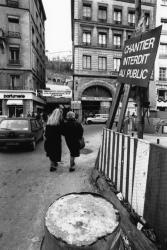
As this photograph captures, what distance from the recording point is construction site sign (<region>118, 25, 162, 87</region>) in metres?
3.18

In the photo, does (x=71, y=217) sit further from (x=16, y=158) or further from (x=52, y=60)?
(x=52, y=60)

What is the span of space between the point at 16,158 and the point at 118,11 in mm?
31622

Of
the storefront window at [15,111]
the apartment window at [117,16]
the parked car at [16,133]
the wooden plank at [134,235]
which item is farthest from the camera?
the apartment window at [117,16]

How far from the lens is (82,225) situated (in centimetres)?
169

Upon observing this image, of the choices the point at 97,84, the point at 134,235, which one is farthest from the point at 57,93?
the point at 134,235

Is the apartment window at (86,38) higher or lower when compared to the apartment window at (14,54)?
higher

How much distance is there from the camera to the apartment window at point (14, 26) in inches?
989

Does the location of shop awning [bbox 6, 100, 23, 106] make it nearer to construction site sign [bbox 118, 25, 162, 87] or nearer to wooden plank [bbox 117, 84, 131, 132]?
construction site sign [bbox 118, 25, 162, 87]

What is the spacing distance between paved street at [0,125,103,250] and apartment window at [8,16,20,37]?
929 inches

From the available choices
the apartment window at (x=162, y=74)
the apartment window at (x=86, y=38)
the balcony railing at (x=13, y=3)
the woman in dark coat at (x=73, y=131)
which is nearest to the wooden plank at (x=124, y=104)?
the woman in dark coat at (x=73, y=131)

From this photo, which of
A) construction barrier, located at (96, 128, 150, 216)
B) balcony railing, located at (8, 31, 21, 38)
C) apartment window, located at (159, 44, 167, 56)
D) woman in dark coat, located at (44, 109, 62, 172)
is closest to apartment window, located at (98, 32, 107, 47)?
apartment window, located at (159, 44, 167, 56)

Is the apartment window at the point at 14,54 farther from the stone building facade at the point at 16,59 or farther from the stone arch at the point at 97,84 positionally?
the stone arch at the point at 97,84

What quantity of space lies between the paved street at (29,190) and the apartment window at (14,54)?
2161cm

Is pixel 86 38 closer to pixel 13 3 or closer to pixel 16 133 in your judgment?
pixel 13 3
